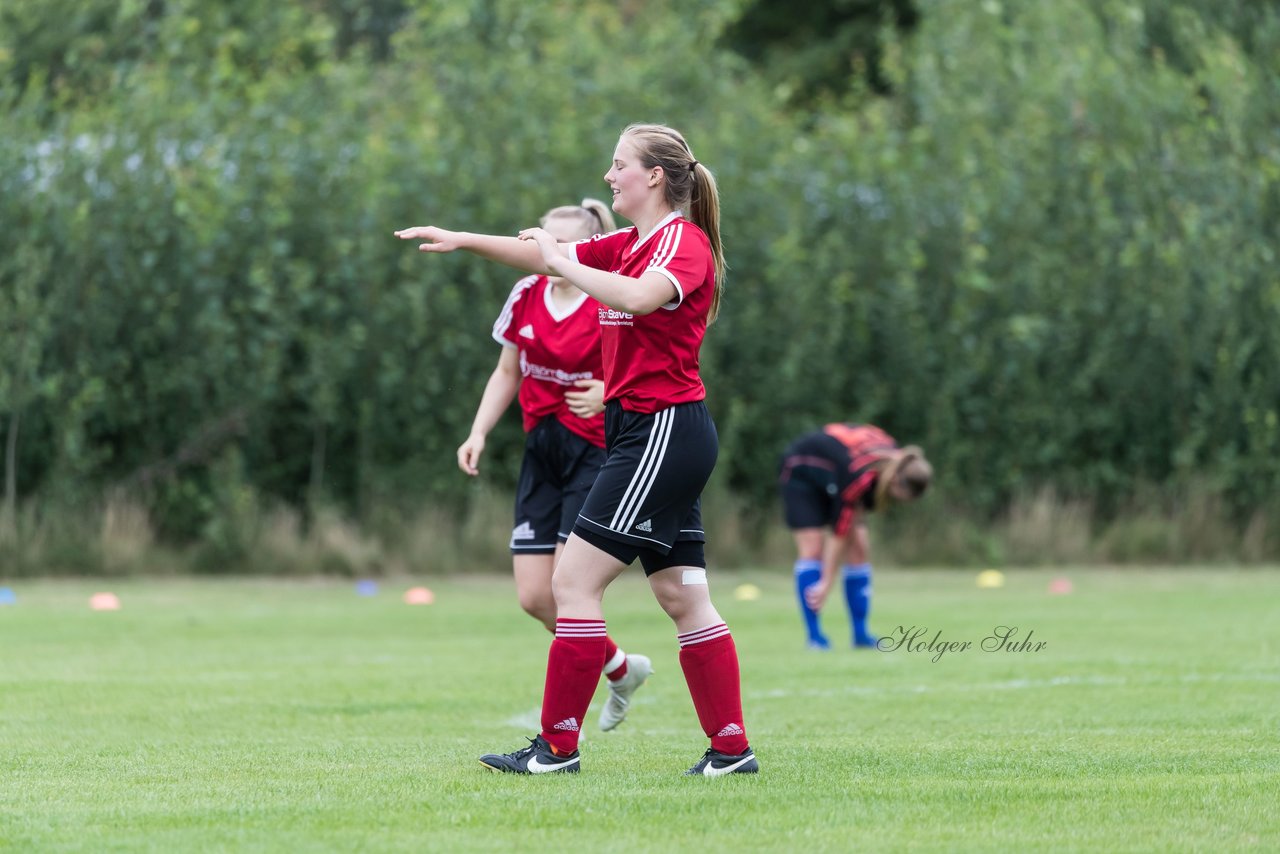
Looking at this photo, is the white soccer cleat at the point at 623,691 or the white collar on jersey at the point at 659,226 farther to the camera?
the white soccer cleat at the point at 623,691

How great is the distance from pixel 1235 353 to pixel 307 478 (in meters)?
10.0

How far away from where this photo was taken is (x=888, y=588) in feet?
56.1

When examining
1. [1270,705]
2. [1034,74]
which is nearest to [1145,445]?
[1034,74]

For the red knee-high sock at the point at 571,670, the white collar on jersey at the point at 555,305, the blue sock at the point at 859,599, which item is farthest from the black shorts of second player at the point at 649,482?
the blue sock at the point at 859,599

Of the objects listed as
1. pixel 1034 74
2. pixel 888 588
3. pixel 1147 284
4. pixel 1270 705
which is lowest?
pixel 888 588

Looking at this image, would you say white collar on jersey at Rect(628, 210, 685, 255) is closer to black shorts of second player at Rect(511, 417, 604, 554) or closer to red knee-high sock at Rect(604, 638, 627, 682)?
black shorts of second player at Rect(511, 417, 604, 554)

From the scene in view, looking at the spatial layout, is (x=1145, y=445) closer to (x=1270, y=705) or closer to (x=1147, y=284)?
(x=1147, y=284)

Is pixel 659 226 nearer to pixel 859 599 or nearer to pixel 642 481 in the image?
pixel 642 481

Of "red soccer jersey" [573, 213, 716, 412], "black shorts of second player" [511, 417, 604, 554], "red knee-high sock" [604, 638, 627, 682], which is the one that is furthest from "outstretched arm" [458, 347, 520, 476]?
"red soccer jersey" [573, 213, 716, 412]

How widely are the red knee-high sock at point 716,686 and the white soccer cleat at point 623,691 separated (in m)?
1.53

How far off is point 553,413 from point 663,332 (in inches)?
71.1

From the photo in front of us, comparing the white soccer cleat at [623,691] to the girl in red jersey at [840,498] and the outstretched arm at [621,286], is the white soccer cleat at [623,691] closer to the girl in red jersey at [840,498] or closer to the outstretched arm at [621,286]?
the outstretched arm at [621,286]

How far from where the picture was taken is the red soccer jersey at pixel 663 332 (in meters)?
5.60

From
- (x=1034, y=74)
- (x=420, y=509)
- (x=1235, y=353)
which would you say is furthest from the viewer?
(x=1034, y=74)
